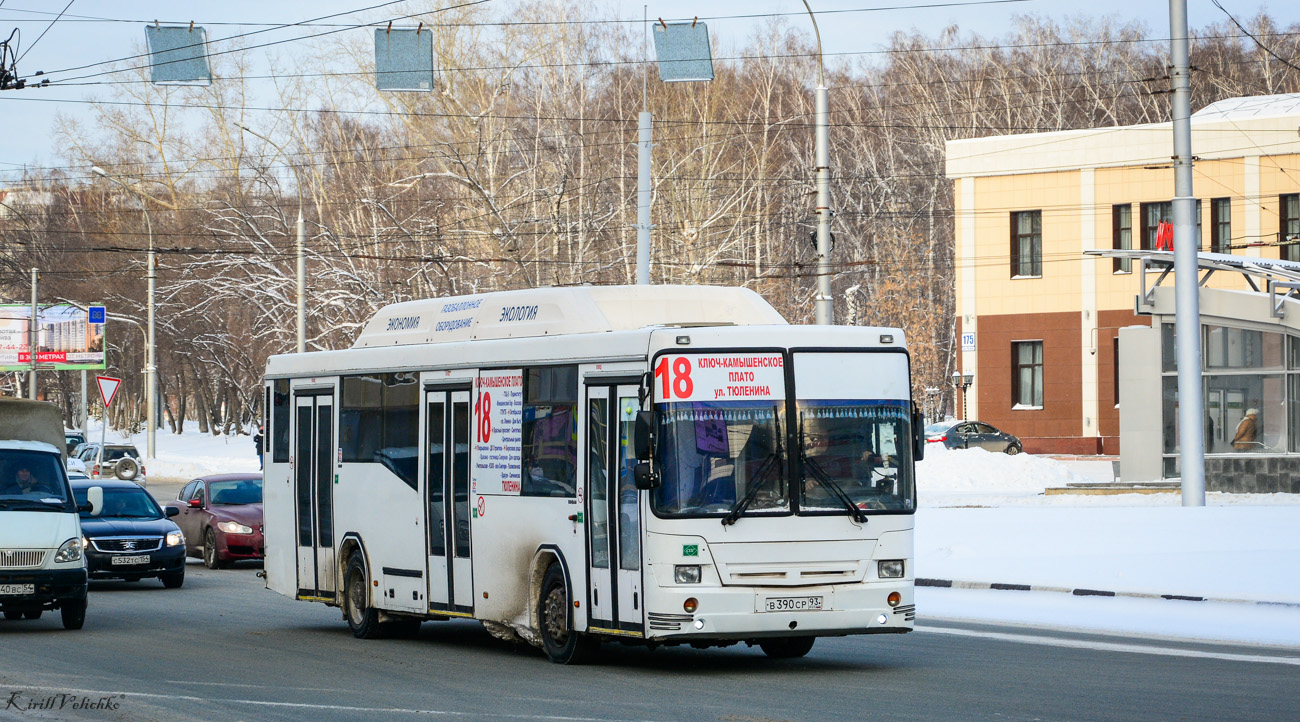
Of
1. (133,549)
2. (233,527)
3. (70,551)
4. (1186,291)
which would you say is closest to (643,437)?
(70,551)

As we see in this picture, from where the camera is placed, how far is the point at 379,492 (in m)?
15.7

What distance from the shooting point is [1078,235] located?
56.2 metres

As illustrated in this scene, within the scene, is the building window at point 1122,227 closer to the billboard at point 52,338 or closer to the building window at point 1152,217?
the building window at point 1152,217

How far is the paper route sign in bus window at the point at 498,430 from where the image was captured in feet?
45.7

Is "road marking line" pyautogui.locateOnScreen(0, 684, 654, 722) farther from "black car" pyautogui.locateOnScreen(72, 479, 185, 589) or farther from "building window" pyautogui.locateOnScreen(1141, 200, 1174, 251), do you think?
"building window" pyautogui.locateOnScreen(1141, 200, 1174, 251)

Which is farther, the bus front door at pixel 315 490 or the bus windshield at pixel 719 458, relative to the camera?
the bus front door at pixel 315 490

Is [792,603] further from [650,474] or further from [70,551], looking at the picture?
[70,551]

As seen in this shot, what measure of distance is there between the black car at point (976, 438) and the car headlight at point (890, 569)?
133ft

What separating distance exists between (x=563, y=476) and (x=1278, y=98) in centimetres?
4903

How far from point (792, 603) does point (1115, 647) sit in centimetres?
369

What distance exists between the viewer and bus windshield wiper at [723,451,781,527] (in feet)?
39.8

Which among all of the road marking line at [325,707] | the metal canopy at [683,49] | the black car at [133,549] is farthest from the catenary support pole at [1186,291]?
the road marking line at [325,707]

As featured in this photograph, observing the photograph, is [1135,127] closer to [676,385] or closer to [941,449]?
[941,449]

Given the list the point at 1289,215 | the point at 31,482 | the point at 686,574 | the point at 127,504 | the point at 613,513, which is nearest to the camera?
the point at 686,574
